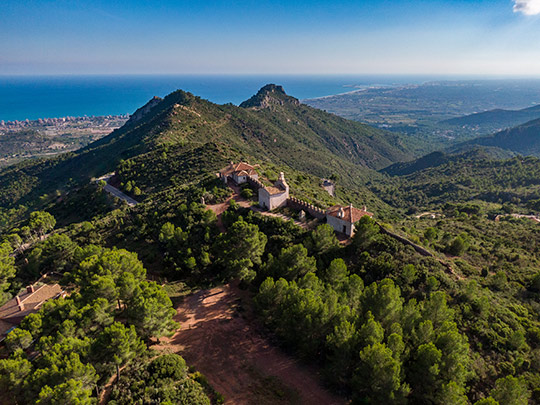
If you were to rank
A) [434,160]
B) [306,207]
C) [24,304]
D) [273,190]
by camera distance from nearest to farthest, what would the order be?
1. [24,304]
2. [306,207]
3. [273,190]
4. [434,160]

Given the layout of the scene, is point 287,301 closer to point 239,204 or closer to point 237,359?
point 237,359

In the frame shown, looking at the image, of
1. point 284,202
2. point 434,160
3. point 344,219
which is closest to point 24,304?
point 284,202

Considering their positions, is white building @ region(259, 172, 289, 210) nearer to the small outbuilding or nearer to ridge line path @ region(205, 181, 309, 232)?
ridge line path @ region(205, 181, 309, 232)

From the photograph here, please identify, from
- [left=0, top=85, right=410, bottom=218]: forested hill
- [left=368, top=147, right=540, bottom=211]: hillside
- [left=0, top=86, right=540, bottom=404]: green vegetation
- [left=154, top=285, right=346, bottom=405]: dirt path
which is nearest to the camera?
[left=0, top=86, right=540, bottom=404]: green vegetation

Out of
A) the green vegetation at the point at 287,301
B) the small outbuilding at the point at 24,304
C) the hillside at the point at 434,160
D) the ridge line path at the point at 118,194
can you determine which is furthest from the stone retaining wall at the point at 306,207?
the hillside at the point at 434,160

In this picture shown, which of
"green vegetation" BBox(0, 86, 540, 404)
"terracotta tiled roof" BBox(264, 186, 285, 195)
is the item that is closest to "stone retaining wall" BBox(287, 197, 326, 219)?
"terracotta tiled roof" BBox(264, 186, 285, 195)

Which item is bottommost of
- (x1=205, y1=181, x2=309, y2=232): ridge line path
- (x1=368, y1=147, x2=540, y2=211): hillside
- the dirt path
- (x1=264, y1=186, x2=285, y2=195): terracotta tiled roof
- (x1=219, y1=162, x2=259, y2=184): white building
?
(x1=368, y1=147, x2=540, y2=211): hillside

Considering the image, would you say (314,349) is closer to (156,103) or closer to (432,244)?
(432,244)
